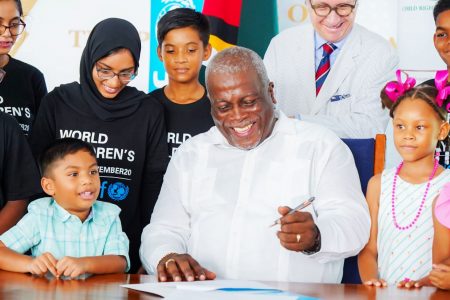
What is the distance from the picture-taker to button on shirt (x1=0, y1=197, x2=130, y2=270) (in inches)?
114

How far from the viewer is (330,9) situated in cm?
397

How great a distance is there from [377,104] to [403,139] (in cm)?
89

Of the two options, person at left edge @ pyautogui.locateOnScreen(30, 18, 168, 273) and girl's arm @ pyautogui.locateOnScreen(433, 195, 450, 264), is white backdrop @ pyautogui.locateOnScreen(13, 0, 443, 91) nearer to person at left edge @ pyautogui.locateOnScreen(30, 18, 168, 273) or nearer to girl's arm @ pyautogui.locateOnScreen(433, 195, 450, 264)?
person at left edge @ pyautogui.locateOnScreen(30, 18, 168, 273)

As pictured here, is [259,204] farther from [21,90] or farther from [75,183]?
[21,90]

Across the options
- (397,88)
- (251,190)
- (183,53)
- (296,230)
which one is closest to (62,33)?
(183,53)

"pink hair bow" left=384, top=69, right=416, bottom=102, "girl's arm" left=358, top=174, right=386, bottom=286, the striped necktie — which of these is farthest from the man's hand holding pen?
the striped necktie

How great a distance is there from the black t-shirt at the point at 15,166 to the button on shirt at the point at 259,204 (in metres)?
0.49

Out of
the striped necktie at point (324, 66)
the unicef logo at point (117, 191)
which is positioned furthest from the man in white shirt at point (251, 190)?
the striped necktie at point (324, 66)

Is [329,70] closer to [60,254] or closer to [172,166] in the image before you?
[172,166]

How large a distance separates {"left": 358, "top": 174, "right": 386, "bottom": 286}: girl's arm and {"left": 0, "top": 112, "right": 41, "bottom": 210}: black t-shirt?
1.23m

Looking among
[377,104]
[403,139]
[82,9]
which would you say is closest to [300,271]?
[403,139]

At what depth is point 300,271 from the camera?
2.96 m

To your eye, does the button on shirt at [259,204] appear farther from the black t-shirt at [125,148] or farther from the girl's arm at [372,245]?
the black t-shirt at [125,148]

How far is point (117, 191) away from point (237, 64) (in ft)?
2.67
